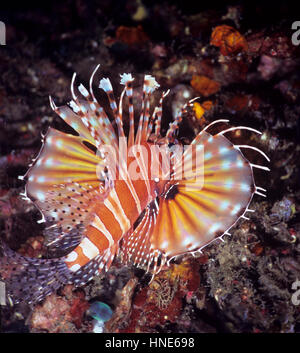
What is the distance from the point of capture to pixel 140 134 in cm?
280

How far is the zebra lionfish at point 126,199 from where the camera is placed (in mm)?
2547

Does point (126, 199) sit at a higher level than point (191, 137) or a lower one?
lower

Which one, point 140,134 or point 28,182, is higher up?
point 140,134

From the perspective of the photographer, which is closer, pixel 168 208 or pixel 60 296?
pixel 168 208

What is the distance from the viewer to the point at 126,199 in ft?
8.72

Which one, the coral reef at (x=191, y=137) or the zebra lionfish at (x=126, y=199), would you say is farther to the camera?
the coral reef at (x=191, y=137)

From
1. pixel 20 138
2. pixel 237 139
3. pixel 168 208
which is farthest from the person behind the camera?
pixel 20 138

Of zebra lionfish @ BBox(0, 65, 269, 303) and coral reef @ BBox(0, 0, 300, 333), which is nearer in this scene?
zebra lionfish @ BBox(0, 65, 269, 303)

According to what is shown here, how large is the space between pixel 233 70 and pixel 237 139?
1.28 m

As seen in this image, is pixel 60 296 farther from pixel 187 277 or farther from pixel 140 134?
pixel 140 134

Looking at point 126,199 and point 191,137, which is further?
point 191,137

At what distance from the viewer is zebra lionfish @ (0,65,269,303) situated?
255 cm

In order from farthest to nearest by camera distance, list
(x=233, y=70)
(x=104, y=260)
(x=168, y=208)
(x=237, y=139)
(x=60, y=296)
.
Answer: (x=233, y=70) → (x=60, y=296) → (x=237, y=139) → (x=168, y=208) → (x=104, y=260)
